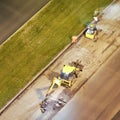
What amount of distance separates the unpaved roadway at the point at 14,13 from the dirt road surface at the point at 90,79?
597 cm

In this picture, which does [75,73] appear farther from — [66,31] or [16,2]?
[16,2]

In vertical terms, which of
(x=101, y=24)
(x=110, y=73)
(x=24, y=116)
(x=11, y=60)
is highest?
(x=101, y=24)

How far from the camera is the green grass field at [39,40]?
33500 mm

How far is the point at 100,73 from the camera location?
3309 cm

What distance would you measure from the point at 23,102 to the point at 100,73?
22.0 feet

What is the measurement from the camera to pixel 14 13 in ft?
128

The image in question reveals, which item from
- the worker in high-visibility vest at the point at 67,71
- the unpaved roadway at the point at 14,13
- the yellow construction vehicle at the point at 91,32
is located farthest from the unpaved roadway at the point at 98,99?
the unpaved roadway at the point at 14,13

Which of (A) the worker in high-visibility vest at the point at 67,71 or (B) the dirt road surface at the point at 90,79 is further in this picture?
(A) the worker in high-visibility vest at the point at 67,71

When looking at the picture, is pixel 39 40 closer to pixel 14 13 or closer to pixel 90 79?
pixel 14 13

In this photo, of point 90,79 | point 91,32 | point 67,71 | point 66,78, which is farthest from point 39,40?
point 90,79

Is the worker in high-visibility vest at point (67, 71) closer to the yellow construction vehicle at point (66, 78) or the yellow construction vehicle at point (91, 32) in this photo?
the yellow construction vehicle at point (66, 78)

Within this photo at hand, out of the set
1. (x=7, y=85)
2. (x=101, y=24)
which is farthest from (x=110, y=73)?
(x=7, y=85)

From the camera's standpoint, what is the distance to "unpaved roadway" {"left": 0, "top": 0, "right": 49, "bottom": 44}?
3769cm

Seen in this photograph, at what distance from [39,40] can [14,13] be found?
4.76 m
